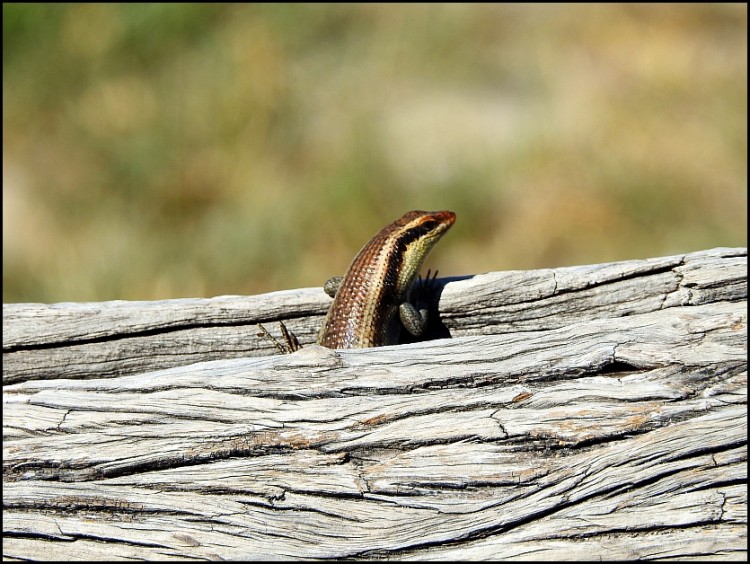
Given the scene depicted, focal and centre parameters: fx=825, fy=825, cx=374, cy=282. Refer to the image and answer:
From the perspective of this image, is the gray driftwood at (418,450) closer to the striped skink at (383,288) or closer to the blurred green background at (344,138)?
the striped skink at (383,288)

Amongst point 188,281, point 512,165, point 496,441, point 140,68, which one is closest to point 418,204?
point 512,165

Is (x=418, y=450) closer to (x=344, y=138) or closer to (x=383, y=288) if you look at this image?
(x=383, y=288)

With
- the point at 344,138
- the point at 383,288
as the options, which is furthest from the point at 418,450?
the point at 344,138

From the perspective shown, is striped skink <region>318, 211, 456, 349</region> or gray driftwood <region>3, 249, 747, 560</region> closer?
gray driftwood <region>3, 249, 747, 560</region>

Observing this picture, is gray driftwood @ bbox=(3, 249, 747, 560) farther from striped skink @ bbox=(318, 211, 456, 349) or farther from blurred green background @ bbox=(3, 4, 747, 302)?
blurred green background @ bbox=(3, 4, 747, 302)

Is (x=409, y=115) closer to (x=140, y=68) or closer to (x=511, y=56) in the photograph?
(x=511, y=56)

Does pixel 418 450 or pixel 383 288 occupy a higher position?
pixel 383 288

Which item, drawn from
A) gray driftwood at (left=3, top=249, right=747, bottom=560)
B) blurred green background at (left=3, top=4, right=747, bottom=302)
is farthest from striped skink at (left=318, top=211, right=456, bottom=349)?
blurred green background at (left=3, top=4, right=747, bottom=302)
